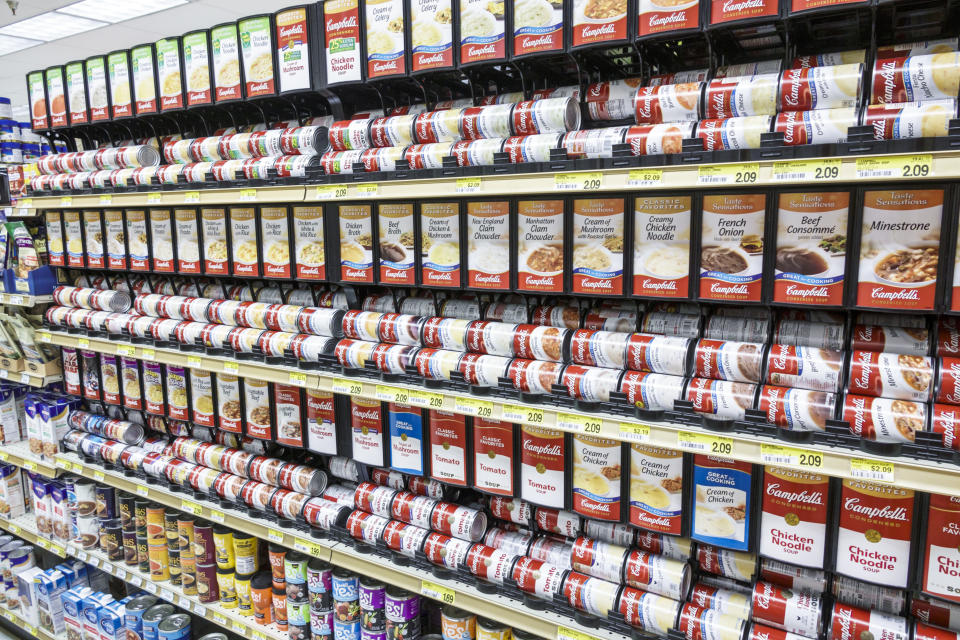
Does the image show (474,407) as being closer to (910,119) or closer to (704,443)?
(704,443)

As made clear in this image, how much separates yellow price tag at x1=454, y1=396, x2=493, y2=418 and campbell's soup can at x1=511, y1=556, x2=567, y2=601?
0.49 metres

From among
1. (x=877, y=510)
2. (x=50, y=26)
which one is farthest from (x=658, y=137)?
(x=50, y=26)

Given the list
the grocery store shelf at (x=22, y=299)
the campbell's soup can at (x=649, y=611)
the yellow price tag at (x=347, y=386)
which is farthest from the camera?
the grocery store shelf at (x=22, y=299)

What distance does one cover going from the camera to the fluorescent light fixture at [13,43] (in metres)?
5.79

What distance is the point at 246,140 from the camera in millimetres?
2330

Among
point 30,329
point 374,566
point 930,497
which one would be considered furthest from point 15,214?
point 930,497

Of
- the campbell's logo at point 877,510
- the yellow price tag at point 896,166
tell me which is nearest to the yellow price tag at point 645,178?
the yellow price tag at point 896,166

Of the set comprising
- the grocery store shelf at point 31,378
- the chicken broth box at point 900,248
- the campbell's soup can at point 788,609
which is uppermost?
the chicken broth box at point 900,248

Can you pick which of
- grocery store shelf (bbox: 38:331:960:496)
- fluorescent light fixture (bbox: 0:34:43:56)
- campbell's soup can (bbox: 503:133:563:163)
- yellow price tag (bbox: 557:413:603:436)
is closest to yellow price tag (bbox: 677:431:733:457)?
grocery store shelf (bbox: 38:331:960:496)

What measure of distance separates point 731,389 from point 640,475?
375 mm

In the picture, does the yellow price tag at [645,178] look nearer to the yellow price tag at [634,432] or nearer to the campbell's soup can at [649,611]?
the yellow price tag at [634,432]

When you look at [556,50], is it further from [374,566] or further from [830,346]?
[374,566]

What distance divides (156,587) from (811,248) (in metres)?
2.96

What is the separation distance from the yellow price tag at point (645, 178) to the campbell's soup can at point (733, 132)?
13 centimetres
